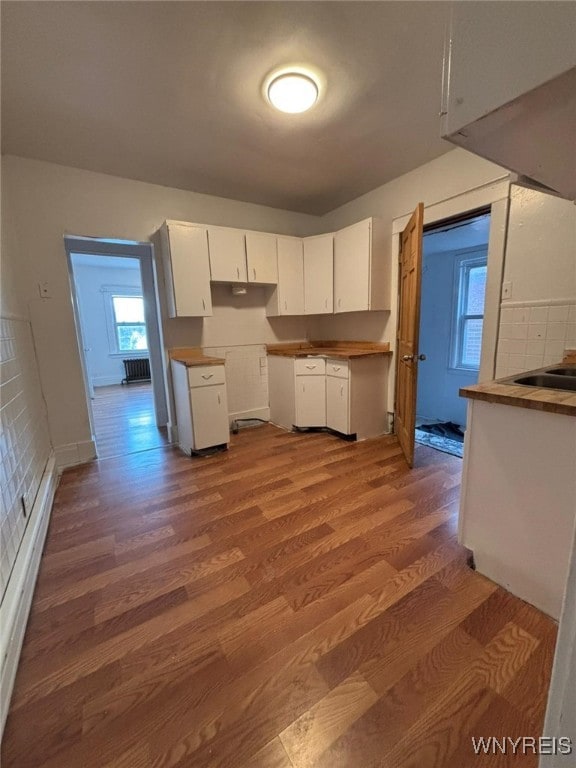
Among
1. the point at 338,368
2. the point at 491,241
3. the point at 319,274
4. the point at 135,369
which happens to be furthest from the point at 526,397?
the point at 135,369

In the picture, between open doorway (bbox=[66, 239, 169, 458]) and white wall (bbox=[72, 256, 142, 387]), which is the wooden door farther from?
white wall (bbox=[72, 256, 142, 387])

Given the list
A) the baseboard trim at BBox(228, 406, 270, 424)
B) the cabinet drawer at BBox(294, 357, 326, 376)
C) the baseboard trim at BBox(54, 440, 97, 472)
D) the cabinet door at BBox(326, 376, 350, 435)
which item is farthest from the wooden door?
the baseboard trim at BBox(54, 440, 97, 472)

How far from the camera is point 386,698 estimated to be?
944 mm

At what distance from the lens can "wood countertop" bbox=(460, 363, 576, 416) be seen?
3.50 ft

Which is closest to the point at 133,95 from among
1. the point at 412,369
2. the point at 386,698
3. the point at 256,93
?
the point at 256,93

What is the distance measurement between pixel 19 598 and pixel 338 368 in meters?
2.57

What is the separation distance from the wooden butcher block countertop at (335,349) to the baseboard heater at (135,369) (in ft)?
14.8

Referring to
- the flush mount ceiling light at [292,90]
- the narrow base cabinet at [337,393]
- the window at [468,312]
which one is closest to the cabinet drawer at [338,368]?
the narrow base cabinet at [337,393]

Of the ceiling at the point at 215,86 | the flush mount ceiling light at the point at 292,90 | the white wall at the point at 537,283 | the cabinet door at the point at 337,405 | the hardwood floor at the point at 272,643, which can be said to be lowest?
the hardwood floor at the point at 272,643

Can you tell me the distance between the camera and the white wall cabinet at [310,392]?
A: 3176mm

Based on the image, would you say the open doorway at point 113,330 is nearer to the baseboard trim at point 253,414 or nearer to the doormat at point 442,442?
the baseboard trim at point 253,414

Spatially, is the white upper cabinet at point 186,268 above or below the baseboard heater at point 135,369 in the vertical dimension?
above

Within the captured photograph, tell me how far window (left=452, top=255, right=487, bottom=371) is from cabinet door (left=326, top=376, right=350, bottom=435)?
268 cm

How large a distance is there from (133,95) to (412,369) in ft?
8.21
